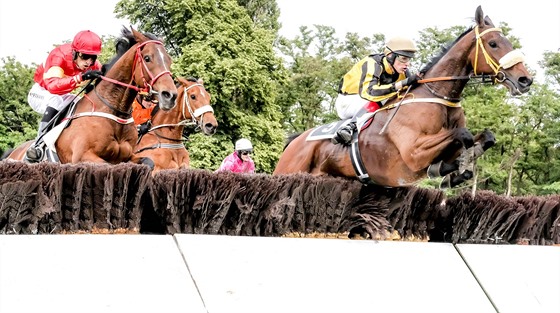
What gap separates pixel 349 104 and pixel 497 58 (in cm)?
231

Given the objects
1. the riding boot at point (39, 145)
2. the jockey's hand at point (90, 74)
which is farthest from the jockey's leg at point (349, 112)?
the riding boot at point (39, 145)

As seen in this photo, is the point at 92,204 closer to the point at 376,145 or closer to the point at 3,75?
the point at 376,145

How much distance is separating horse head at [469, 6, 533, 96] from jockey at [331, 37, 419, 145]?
678mm

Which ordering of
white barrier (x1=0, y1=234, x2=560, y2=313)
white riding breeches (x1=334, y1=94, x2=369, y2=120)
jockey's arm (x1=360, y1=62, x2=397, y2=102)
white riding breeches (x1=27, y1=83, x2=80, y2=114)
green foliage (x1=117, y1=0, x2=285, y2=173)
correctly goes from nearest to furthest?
white barrier (x1=0, y1=234, x2=560, y2=313), jockey's arm (x1=360, y1=62, x2=397, y2=102), white riding breeches (x1=27, y1=83, x2=80, y2=114), white riding breeches (x1=334, y1=94, x2=369, y2=120), green foliage (x1=117, y1=0, x2=285, y2=173)

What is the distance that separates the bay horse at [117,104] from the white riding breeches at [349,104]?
2456 millimetres

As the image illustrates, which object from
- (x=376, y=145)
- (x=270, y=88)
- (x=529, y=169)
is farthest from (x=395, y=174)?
(x=529, y=169)

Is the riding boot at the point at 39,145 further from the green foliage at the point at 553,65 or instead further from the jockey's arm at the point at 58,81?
the green foliage at the point at 553,65

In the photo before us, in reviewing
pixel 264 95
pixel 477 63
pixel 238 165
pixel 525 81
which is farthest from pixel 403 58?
pixel 264 95

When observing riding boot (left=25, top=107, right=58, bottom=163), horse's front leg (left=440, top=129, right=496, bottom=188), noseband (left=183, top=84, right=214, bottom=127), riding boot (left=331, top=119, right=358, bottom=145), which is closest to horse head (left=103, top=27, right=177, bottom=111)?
riding boot (left=25, top=107, right=58, bottom=163)

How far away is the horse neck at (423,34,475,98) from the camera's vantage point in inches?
313

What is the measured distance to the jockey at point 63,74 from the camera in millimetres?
8078

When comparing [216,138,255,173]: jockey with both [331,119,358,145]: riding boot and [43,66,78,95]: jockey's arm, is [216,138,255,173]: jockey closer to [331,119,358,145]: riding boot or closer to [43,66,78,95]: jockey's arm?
[331,119,358,145]: riding boot

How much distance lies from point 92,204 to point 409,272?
6.37ft

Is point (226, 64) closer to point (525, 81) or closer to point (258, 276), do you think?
A: point (525, 81)
